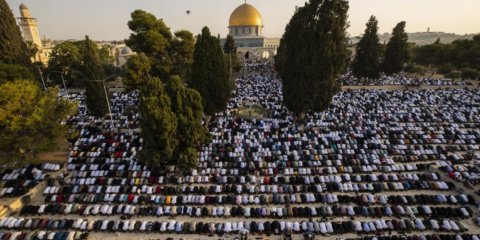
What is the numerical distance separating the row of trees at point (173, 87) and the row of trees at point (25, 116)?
8270 mm

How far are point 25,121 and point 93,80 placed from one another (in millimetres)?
9604

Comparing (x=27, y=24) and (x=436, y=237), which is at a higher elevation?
(x=27, y=24)

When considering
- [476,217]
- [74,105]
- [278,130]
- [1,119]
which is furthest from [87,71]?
[476,217]

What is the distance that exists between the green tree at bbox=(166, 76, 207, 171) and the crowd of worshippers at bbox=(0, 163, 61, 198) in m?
11.7

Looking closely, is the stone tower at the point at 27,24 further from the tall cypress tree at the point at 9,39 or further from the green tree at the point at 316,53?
the green tree at the point at 316,53

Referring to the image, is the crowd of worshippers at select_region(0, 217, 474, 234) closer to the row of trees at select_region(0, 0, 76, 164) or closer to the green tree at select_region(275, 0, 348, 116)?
the row of trees at select_region(0, 0, 76, 164)

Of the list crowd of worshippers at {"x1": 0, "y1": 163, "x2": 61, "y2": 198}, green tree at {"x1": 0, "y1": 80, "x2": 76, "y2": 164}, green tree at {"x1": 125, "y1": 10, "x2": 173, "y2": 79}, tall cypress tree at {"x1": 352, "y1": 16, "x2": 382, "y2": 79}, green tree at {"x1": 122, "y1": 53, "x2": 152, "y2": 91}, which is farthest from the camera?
tall cypress tree at {"x1": 352, "y1": 16, "x2": 382, "y2": 79}

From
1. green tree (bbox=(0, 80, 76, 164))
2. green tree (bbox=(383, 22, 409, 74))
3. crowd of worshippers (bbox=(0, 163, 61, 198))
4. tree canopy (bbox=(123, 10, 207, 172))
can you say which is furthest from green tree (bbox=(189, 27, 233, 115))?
green tree (bbox=(383, 22, 409, 74))

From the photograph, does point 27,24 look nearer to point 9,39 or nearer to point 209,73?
point 9,39

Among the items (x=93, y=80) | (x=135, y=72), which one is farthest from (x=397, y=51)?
(x=93, y=80)

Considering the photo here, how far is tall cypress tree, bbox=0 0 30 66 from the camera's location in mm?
26578

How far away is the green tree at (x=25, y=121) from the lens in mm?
18875

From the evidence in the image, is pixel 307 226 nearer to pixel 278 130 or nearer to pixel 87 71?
pixel 278 130

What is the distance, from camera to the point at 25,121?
63.8 ft
